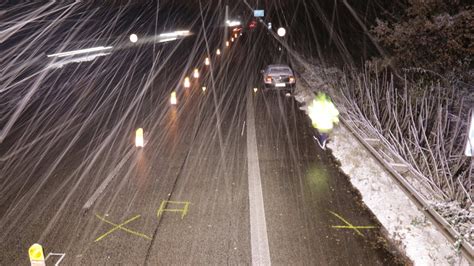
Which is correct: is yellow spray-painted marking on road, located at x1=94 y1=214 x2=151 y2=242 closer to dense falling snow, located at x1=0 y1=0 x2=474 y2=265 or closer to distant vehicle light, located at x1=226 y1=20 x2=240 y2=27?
dense falling snow, located at x1=0 y1=0 x2=474 y2=265

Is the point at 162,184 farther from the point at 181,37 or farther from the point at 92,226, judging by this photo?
the point at 181,37

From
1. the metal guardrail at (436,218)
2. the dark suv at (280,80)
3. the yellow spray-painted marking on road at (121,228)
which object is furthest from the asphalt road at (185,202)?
the dark suv at (280,80)

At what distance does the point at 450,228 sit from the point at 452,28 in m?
9.87

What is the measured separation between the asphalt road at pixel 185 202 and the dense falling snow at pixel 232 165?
34 millimetres

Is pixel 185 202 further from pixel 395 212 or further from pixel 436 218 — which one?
pixel 436 218

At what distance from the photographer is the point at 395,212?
6254 mm

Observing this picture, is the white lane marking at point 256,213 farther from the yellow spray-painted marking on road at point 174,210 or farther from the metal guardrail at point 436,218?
the metal guardrail at point 436,218

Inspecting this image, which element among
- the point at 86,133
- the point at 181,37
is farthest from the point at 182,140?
the point at 181,37

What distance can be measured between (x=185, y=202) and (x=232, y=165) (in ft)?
6.84

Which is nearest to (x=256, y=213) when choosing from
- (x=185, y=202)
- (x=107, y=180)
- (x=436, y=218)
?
(x=185, y=202)

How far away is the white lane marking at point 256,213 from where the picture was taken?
17.7 ft

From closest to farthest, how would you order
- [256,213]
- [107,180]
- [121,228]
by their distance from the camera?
[121,228] < [256,213] < [107,180]

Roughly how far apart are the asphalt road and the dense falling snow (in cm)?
3

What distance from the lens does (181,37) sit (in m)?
45.9
